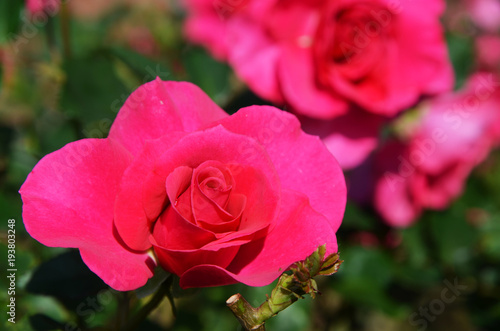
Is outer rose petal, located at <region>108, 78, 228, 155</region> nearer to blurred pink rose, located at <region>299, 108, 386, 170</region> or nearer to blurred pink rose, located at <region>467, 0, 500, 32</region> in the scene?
blurred pink rose, located at <region>299, 108, 386, 170</region>

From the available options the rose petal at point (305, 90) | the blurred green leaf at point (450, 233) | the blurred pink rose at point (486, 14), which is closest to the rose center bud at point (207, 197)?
the rose petal at point (305, 90)

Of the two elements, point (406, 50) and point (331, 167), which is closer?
point (331, 167)

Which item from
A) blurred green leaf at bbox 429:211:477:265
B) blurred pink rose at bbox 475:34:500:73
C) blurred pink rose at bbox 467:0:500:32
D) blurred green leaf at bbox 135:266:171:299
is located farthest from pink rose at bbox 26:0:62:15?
blurred pink rose at bbox 467:0:500:32

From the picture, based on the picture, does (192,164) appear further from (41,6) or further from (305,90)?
(41,6)

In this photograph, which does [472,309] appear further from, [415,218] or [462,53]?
[462,53]

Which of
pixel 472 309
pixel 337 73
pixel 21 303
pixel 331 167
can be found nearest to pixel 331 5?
pixel 337 73

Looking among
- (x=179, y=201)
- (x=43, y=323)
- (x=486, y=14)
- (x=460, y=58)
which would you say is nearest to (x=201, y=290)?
(x=43, y=323)

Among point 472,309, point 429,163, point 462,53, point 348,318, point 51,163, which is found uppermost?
point 51,163

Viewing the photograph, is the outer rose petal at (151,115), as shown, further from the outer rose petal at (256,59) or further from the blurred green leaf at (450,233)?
the blurred green leaf at (450,233)
